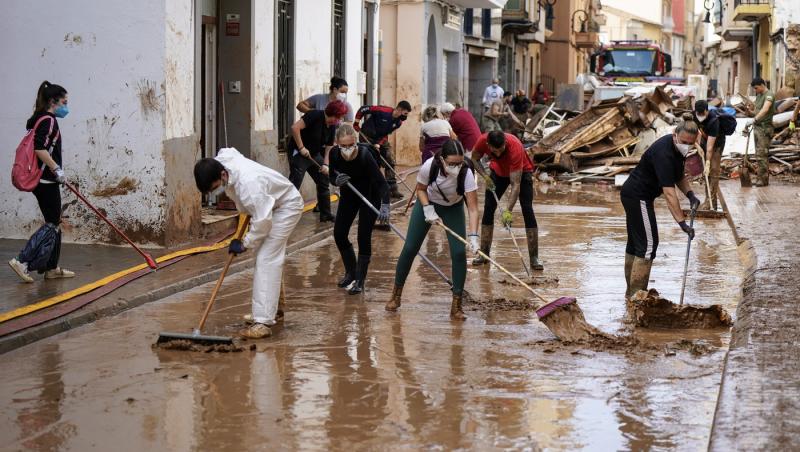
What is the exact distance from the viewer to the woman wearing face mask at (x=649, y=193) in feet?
32.7

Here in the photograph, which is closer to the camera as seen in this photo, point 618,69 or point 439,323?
point 439,323

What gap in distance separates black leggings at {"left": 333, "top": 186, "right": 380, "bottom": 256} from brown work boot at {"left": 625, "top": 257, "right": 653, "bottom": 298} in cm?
228

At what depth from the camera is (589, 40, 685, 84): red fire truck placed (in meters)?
41.9

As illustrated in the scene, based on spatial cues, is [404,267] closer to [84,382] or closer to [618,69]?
[84,382]

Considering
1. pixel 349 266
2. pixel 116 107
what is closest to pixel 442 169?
pixel 349 266

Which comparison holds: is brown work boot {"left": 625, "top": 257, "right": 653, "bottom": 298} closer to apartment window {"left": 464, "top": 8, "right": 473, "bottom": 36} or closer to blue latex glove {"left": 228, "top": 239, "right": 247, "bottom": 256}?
blue latex glove {"left": 228, "top": 239, "right": 247, "bottom": 256}

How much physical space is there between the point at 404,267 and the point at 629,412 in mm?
3358

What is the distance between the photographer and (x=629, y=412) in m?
6.71

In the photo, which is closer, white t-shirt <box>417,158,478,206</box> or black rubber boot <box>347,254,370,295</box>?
white t-shirt <box>417,158,478,206</box>

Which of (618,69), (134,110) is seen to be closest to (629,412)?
(134,110)

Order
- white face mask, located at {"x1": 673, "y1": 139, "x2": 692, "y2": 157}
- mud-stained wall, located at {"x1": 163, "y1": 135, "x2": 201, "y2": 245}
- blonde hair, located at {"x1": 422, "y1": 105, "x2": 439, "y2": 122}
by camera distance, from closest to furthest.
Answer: white face mask, located at {"x1": 673, "y1": 139, "x2": 692, "y2": 157}, mud-stained wall, located at {"x1": 163, "y1": 135, "x2": 201, "y2": 245}, blonde hair, located at {"x1": 422, "y1": 105, "x2": 439, "y2": 122}

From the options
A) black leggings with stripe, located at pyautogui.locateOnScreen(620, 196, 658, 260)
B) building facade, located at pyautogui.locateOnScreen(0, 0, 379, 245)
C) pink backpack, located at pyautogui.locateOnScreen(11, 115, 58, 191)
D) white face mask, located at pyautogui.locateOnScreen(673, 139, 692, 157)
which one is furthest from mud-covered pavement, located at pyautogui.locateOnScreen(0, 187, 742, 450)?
building facade, located at pyautogui.locateOnScreen(0, 0, 379, 245)

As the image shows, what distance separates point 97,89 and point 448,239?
4.99m

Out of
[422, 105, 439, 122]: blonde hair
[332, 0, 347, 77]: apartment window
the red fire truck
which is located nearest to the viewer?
[422, 105, 439, 122]: blonde hair
